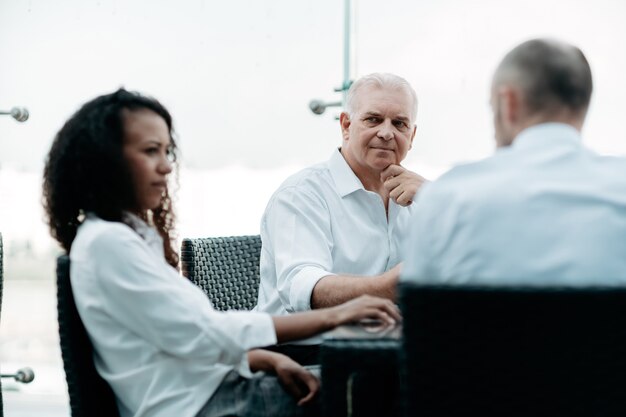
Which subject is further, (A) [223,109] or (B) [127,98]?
(A) [223,109]

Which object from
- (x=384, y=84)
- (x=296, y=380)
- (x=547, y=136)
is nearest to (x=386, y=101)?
(x=384, y=84)

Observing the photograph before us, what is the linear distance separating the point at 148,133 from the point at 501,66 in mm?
712

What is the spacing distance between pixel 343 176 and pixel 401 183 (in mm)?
199

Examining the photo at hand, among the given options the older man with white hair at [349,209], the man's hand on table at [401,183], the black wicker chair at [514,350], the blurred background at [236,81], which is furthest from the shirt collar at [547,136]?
the blurred background at [236,81]

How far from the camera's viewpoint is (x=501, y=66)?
1.41 metres

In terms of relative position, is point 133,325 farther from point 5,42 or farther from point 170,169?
point 5,42

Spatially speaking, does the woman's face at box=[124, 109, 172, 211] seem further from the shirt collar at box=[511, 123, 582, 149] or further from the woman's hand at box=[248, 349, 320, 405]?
the shirt collar at box=[511, 123, 582, 149]

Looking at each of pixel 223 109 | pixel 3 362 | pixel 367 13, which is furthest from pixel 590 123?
pixel 3 362

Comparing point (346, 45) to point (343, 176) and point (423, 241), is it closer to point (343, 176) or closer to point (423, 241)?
point (343, 176)

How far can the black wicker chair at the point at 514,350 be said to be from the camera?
103 cm

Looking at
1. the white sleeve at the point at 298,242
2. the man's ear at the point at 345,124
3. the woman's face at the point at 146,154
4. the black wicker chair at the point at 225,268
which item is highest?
the woman's face at the point at 146,154

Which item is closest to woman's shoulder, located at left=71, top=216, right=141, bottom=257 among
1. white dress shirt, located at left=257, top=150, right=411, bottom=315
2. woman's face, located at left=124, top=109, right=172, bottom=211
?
woman's face, located at left=124, top=109, right=172, bottom=211

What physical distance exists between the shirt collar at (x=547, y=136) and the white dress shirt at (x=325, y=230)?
2.99 feet

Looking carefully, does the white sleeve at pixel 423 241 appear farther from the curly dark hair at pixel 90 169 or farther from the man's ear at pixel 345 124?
the man's ear at pixel 345 124
